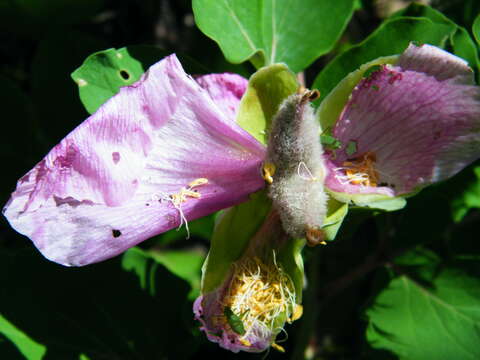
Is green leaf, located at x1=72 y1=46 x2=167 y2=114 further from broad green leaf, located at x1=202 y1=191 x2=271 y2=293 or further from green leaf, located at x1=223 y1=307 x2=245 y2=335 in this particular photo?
green leaf, located at x1=223 y1=307 x2=245 y2=335

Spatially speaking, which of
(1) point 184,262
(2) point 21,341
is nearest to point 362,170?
(2) point 21,341

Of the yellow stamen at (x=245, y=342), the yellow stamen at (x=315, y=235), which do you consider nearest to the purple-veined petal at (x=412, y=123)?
the yellow stamen at (x=315, y=235)

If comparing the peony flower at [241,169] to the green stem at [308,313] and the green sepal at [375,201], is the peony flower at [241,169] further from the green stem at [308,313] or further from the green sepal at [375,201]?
the green stem at [308,313]

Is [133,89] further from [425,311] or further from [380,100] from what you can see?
[425,311]

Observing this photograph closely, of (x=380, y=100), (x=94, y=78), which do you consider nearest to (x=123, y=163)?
(x=94, y=78)

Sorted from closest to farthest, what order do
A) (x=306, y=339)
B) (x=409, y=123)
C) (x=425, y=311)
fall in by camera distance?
(x=409, y=123) < (x=425, y=311) < (x=306, y=339)

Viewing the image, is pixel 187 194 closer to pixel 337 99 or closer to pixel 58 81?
pixel 337 99
